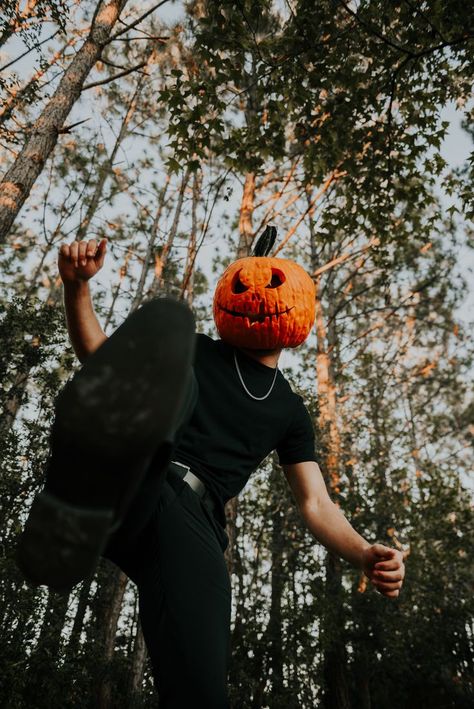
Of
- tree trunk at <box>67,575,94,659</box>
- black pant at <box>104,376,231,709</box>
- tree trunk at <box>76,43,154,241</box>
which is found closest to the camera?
black pant at <box>104,376,231,709</box>

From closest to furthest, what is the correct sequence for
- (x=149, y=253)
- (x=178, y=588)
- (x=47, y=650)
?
(x=178, y=588) < (x=47, y=650) < (x=149, y=253)

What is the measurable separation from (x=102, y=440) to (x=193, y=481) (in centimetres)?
64

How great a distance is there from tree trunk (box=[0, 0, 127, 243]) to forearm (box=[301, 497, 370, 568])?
4031 mm

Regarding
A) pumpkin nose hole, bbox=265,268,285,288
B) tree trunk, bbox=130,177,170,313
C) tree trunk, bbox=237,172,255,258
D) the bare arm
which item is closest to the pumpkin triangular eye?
pumpkin nose hole, bbox=265,268,285,288

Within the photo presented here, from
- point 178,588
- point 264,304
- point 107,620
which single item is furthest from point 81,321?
point 107,620

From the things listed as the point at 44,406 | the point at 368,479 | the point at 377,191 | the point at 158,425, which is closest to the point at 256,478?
the point at 368,479

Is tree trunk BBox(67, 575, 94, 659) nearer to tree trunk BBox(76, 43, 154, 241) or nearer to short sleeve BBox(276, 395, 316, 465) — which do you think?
short sleeve BBox(276, 395, 316, 465)

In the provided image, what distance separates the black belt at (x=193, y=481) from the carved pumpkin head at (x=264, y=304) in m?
0.58

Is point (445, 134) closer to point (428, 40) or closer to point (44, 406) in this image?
point (428, 40)

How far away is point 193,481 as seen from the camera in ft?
4.80

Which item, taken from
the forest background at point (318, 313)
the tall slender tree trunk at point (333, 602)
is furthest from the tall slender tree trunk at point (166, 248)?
the tall slender tree trunk at point (333, 602)

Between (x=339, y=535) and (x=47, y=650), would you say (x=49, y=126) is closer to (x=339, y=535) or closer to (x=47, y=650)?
(x=339, y=535)

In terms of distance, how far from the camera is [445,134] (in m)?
5.49

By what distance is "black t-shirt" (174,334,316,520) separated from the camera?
60.5 inches
